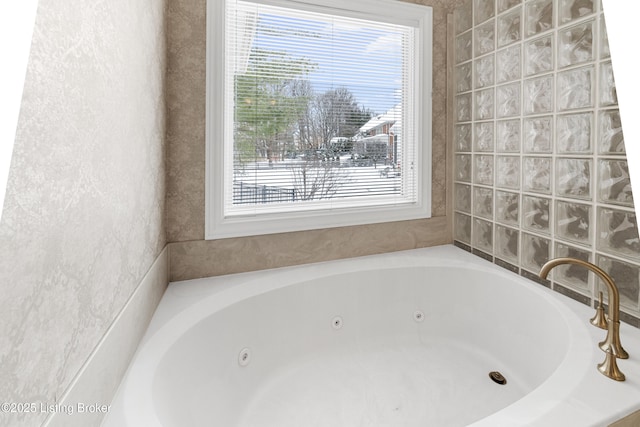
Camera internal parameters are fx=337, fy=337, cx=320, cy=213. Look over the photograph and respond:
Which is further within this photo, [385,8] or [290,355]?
[385,8]

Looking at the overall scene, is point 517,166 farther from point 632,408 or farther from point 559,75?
point 632,408

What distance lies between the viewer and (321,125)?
1.91m

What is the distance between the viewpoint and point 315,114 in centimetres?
189

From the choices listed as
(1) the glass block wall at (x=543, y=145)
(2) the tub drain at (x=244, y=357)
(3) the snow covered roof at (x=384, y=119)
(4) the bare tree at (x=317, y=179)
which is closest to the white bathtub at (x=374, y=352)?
(2) the tub drain at (x=244, y=357)

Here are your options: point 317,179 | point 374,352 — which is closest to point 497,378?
point 374,352

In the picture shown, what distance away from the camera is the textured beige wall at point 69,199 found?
53 cm

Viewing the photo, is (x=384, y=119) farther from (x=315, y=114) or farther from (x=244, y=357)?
(x=244, y=357)

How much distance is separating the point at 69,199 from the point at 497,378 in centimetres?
180

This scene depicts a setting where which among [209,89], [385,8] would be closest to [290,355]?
[209,89]

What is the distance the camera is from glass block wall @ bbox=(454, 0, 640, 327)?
1276 mm

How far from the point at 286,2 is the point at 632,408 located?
2.09 metres

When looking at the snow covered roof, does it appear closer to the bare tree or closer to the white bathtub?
the bare tree

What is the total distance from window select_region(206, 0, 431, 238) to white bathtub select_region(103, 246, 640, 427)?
359 mm

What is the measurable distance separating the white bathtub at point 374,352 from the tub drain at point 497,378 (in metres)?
0.03
